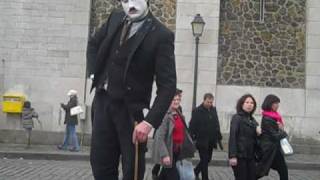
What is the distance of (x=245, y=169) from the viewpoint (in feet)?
29.6

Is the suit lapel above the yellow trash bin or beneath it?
above

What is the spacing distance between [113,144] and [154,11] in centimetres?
1604

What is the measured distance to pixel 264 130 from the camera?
372 inches

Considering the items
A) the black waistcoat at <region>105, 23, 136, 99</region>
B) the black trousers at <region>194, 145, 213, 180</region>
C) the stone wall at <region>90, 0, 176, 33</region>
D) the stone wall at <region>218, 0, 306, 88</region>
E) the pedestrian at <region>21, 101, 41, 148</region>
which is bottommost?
the black trousers at <region>194, 145, 213, 180</region>

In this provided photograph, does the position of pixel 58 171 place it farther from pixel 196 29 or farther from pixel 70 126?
pixel 196 29

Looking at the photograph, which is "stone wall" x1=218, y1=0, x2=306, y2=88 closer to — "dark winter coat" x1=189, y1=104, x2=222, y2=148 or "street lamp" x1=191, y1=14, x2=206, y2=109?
"street lamp" x1=191, y1=14, x2=206, y2=109

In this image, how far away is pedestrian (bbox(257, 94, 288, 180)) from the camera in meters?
9.21

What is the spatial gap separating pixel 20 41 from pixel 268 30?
814 cm

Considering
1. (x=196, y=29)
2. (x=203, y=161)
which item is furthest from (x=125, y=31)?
(x=196, y=29)

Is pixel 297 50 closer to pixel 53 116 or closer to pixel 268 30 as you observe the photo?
pixel 268 30

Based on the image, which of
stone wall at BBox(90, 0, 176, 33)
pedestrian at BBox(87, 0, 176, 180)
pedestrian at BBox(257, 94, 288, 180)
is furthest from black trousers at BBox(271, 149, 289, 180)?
stone wall at BBox(90, 0, 176, 33)

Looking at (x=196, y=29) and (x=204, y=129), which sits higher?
(x=196, y=29)

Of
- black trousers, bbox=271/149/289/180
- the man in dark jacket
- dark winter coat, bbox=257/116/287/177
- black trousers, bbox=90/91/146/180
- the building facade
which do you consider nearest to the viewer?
black trousers, bbox=90/91/146/180

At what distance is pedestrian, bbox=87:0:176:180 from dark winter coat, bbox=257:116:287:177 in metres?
5.13
